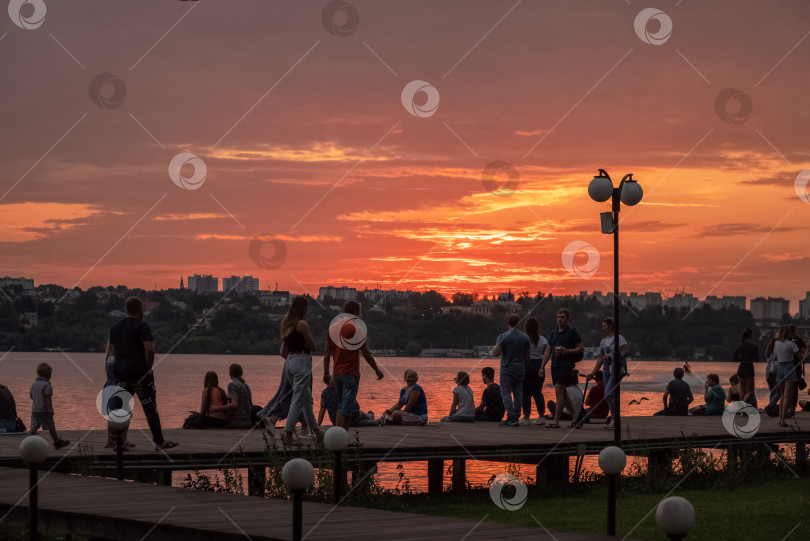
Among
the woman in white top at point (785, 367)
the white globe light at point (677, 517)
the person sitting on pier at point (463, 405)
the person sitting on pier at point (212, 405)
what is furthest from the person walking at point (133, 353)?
the woman in white top at point (785, 367)

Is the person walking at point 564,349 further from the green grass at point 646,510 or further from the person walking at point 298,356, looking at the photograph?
the person walking at point 298,356

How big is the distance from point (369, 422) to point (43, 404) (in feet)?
18.7

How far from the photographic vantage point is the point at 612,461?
28.9 ft

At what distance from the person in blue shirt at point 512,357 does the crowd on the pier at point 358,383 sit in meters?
0.02

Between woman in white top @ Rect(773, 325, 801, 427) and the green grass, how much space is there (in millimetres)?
3315

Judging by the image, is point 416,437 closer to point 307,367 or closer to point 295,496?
point 307,367

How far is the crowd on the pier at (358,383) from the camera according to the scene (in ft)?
46.5

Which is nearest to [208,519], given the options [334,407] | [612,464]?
[612,464]

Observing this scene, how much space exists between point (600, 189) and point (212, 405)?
6.97 meters

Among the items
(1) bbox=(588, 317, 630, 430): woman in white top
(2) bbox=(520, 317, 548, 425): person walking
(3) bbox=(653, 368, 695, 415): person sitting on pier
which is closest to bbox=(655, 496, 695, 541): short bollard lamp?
(1) bbox=(588, 317, 630, 430): woman in white top

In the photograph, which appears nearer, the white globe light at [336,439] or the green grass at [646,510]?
the white globe light at [336,439]

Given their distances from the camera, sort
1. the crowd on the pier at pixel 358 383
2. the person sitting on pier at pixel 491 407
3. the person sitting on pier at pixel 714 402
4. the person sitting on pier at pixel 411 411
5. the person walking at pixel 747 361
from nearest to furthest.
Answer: the crowd on the pier at pixel 358 383
the person sitting on pier at pixel 411 411
the person sitting on pier at pixel 491 407
the person walking at pixel 747 361
the person sitting on pier at pixel 714 402

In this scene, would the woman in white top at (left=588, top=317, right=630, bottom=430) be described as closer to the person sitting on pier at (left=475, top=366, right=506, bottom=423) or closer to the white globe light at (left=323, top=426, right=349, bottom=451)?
the person sitting on pier at (left=475, top=366, right=506, bottom=423)

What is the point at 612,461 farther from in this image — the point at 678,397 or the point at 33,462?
the point at 678,397
